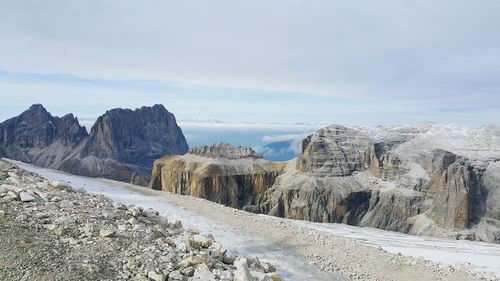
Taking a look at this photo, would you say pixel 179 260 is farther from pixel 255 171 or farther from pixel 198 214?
pixel 255 171

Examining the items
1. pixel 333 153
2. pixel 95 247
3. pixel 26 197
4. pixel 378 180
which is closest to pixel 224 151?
pixel 333 153

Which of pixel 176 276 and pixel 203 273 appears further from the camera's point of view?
pixel 203 273

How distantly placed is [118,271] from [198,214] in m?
12.0

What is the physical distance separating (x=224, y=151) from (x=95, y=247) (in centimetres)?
12054

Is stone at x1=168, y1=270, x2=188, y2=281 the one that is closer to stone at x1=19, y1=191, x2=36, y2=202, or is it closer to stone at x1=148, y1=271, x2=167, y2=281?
stone at x1=148, y1=271, x2=167, y2=281

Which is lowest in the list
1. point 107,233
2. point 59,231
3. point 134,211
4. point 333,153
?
point 333,153

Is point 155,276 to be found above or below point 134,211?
below

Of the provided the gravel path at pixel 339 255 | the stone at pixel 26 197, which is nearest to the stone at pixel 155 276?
the stone at pixel 26 197

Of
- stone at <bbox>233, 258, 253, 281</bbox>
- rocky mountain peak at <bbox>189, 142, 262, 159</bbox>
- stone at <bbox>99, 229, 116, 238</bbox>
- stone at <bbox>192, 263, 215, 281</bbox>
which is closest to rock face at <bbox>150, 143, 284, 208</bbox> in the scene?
rocky mountain peak at <bbox>189, 142, 262, 159</bbox>

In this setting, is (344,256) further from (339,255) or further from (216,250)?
(216,250)

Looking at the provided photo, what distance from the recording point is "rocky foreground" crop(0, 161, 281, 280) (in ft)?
36.2

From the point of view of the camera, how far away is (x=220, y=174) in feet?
414

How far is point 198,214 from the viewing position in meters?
23.6

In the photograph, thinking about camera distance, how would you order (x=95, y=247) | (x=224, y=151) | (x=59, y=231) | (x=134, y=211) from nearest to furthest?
(x=95, y=247)
(x=59, y=231)
(x=134, y=211)
(x=224, y=151)
